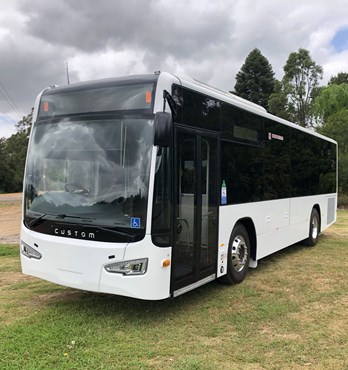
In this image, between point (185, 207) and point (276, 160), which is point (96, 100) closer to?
point (185, 207)

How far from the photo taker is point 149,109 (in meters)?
4.86

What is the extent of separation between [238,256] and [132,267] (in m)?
2.57

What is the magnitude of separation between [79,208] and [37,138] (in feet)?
4.08

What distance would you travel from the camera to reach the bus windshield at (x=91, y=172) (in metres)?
4.77

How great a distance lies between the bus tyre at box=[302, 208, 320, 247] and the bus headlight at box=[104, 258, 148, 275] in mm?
6826

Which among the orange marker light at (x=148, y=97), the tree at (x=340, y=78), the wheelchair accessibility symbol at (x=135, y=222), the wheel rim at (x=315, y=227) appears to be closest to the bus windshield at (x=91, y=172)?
the wheelchair accessibility symbol at (x=135, y=222)

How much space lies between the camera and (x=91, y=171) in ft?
16.4

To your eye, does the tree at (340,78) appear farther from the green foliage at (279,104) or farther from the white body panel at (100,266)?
the white body panel at (100,266)

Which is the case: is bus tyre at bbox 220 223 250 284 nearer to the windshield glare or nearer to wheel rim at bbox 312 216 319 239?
the windshield glare

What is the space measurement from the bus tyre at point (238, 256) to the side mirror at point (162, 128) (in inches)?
96.3

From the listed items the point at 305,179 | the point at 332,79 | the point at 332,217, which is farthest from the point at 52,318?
the point at 332,79

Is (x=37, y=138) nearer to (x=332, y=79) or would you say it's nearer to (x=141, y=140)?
(x=141, y=140)

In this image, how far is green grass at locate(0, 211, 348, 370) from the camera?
13.4 ft

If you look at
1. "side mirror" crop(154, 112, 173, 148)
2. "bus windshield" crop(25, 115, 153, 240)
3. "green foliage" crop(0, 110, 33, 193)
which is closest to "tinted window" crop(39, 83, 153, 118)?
"bus windshield" crop(25, 115, 153, 240)
